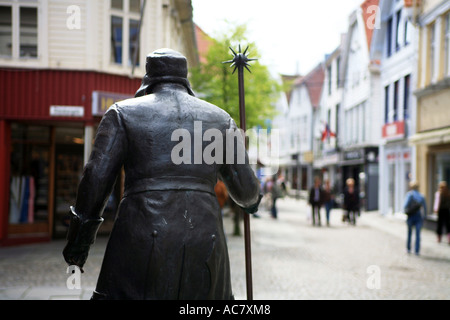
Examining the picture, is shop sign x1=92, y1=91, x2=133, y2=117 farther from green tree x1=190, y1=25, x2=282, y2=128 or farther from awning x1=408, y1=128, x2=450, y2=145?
awning x1=408, y1=128, x2=450, y2=145

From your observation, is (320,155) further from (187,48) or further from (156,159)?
(156,159)

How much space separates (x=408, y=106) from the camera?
22094 mm

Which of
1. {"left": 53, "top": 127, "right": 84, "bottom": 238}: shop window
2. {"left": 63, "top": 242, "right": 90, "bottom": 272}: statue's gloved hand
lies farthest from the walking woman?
{"left": 63, "top": 242, "right": 90, "bottom": 272}: statue's gloved hand

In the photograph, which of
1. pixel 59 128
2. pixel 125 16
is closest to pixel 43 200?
pixel 59 128

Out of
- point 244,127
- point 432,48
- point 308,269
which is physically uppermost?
point 432,48

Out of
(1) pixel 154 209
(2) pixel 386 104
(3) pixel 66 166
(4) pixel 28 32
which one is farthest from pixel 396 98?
(1) pixel 154 209

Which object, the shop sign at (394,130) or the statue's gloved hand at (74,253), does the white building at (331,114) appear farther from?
the statue's gloved hand at (74,253)

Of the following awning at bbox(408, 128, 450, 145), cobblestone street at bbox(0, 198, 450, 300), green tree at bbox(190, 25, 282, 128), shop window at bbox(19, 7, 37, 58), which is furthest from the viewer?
awning at bbox(408, 128, 450, 145)

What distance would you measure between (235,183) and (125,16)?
38.4 feet

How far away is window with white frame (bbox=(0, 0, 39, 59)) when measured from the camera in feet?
41.4

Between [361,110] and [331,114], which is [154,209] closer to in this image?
[361,110]

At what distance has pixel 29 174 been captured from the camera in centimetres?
1309

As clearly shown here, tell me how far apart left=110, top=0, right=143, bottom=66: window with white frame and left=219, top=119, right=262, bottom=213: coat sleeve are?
1120 centimetres

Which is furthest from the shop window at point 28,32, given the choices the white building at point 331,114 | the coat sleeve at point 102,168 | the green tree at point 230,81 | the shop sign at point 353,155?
the white building at point 331,114
